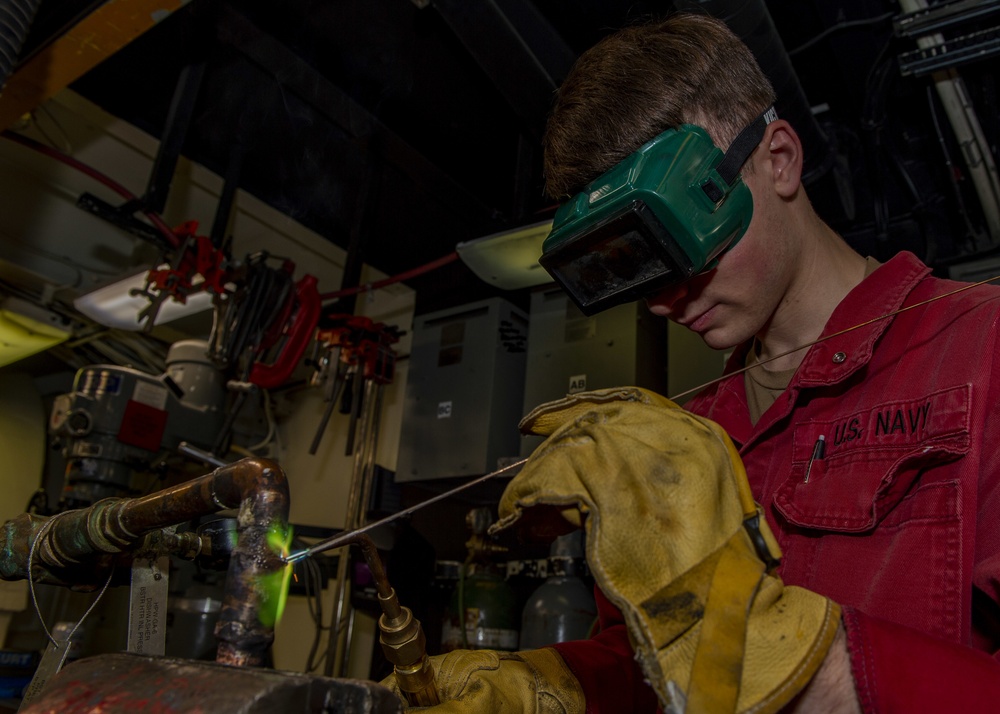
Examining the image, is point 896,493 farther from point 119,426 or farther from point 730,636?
point 119,426

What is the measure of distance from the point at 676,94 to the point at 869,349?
0.52 metres

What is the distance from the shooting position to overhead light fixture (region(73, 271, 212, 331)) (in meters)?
→ 2.90

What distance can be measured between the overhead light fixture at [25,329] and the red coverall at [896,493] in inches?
127

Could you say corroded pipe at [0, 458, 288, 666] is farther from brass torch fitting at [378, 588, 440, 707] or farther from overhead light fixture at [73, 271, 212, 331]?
overhead light fixture at [73, 271, 212, 331]

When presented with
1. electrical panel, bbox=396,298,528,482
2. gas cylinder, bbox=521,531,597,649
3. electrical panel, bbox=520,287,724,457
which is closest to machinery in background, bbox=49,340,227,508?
electrical panel, bbox=396,298,528,482

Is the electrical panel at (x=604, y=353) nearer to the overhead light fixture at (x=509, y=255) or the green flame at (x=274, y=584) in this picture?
the overhead light fixture at (x=509, y=255)

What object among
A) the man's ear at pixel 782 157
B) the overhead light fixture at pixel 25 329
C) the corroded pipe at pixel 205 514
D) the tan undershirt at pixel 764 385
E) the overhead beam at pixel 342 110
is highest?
the overhead beam at pixel 342 110

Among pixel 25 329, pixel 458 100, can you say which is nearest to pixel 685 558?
pixel 458 100

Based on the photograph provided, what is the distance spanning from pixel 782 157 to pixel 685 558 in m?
0.82

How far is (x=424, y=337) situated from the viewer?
9.52 ft

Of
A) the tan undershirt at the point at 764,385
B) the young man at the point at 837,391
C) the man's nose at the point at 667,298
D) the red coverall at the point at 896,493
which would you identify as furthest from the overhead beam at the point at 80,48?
the red coverall at the point at 896,493

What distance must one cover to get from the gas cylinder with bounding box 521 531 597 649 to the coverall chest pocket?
123cm

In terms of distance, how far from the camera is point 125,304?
304 centimetres

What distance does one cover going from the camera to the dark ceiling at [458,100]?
2051 mm
